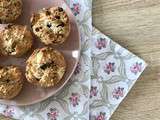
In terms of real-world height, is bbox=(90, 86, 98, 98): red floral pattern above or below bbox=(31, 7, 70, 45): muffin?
below

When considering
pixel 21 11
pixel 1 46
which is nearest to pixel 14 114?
pixel 1 46

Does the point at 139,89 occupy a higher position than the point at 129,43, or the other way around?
the point at 129,43

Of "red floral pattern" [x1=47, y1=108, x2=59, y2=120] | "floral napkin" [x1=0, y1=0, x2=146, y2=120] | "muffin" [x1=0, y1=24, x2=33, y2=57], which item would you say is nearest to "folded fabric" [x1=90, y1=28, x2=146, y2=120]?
"floral napkin" [x1=0, y1=0, x2=146, y2=120]

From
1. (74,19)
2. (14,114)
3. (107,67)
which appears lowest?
(14,114)

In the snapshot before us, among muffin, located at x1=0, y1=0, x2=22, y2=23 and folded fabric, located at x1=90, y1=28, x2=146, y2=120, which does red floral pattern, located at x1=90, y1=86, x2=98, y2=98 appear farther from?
muffin, located at x1=0, y1=0, x2=22, y2=23

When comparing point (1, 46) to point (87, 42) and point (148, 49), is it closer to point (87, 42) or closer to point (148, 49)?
point (87, 42)

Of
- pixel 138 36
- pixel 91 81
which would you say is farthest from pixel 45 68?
pixel 138 36

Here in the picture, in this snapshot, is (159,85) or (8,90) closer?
(8,90)
